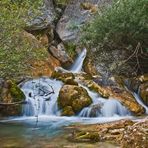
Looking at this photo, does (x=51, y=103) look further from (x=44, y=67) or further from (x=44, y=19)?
(x=44, y=19)

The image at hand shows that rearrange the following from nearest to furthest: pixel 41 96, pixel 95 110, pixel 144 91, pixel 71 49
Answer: pixel 95 110
pixel 41 96
pixel 144 91
pixel 71 49

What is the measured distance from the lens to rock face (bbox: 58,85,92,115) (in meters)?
18.3

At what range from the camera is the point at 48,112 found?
18.8 m

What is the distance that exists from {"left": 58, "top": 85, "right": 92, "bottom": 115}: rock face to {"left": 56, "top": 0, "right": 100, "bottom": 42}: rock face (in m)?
6.93

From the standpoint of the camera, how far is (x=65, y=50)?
25.2m

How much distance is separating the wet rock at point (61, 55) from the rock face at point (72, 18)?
1202mm

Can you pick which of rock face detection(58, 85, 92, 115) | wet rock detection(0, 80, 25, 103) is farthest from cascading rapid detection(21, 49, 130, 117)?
wet rock detection(0, 80, 25, 103)

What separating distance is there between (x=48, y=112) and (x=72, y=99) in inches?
52.5

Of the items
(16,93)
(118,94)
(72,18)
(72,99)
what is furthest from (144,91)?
(72,18)

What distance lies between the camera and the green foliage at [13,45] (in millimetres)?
13656

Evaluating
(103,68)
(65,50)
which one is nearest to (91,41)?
(103,68)

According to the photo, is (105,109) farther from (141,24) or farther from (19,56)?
(19,56)

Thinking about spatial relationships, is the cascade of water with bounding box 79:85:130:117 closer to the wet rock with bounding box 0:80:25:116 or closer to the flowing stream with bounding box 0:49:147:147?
the flowing stream with bounding box 0:49:147:147

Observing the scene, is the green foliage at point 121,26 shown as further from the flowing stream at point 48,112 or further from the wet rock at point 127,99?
the flowing stream at point 48,112
